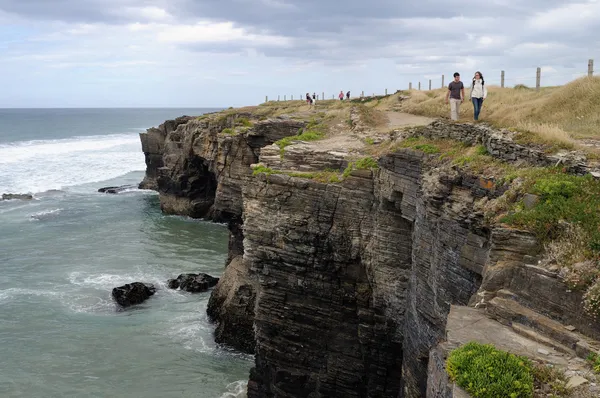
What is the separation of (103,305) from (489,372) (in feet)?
98.3

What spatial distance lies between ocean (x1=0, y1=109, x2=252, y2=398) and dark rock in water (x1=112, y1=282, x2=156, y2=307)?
60 cm

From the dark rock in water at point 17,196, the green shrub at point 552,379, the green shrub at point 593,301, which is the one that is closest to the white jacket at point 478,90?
the green shrub at point 593,301

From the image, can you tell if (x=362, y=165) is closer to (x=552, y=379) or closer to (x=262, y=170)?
(x=262, y=170)

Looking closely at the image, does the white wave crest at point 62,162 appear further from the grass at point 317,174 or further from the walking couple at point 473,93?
the walking couple at point 473,93

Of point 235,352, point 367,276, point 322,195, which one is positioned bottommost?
point 235,352

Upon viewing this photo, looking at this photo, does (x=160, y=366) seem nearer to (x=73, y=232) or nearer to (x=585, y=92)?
(x=585, y=92)

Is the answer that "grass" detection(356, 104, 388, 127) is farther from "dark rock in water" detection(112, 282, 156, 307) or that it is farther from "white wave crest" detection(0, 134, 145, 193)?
"white wave crest" detection(0, 134, 145, 193)

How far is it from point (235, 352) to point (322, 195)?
11.4m

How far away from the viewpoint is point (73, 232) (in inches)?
2089

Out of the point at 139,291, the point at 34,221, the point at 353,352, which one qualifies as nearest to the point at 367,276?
the point at 353,352

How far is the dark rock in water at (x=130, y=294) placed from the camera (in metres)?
34.6

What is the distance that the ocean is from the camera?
25.8m

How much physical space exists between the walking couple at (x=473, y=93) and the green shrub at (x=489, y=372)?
13906 millimetres

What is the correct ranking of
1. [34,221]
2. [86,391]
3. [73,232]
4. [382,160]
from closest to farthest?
[382,160] < [86,391] < [73,232] < [34,221]
